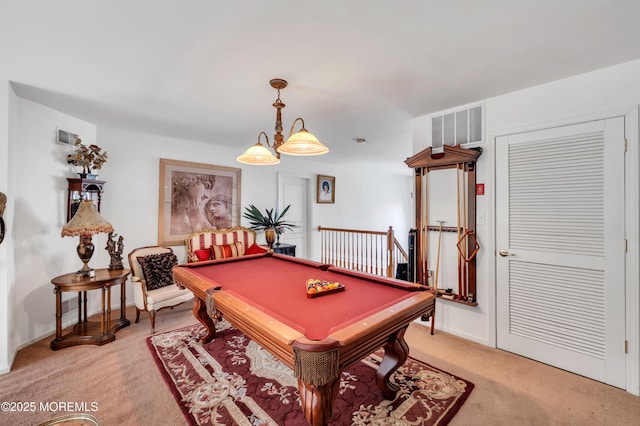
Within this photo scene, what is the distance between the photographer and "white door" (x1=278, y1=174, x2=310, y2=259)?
226 inches

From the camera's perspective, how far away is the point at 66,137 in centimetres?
310

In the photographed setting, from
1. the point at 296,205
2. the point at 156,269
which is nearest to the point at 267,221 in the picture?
the point at 296,205

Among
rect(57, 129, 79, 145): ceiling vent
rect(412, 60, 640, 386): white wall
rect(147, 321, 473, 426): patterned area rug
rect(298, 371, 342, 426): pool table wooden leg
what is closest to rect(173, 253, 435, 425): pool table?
rect(298, 371, 342, 426): pool table wooden leg

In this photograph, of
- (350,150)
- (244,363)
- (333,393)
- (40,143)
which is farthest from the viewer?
(350,150)

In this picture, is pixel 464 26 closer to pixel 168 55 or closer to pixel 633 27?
pixel 633 27

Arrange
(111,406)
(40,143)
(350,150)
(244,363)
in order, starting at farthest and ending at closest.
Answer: (350,150), (40,143), (244,363), (111,406)

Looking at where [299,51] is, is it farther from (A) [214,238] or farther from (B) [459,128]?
(A) [214,238]

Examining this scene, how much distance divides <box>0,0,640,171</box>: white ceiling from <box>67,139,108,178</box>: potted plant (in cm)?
40

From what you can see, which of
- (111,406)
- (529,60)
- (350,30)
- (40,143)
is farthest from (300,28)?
(40,143)

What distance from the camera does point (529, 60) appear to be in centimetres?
204

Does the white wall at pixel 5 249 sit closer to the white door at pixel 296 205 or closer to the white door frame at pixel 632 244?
the white door at pixel 296 205

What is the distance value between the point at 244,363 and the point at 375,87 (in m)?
2.80

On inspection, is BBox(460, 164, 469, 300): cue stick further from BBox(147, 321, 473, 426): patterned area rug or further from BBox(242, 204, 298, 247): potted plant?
BBox(242, 204, 298, 247): potted plant

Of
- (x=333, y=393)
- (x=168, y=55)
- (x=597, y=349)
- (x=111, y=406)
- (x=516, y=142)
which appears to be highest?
(x=168, y=55)
